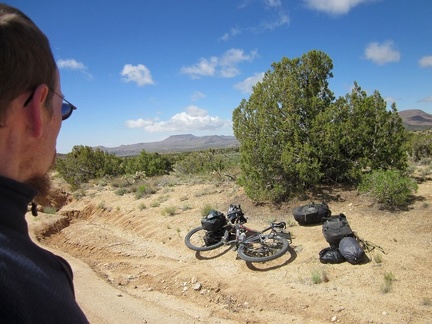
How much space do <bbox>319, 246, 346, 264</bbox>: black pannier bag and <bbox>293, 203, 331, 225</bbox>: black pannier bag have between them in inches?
63.7

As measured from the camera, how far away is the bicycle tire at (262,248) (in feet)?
20.6

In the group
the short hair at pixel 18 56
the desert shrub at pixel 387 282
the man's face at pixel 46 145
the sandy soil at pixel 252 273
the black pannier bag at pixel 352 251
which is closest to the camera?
the short hair at pixel 18 56

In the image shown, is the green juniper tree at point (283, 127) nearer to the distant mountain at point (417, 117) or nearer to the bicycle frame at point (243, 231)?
the bicycle frame at point (243, 231)

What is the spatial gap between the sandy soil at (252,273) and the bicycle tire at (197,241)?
0.66 ft

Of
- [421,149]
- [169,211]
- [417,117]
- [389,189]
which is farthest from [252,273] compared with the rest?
[417,117]

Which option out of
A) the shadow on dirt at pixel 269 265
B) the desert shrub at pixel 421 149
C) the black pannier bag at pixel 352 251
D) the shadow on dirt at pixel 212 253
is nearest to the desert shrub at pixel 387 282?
the black pannier bag at pixel 352 251

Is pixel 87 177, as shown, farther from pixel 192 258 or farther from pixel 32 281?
pixel 32 281

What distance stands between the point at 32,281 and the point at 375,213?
27.5 ft

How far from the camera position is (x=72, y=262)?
7.44 metres

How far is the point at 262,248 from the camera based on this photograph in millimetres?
6555

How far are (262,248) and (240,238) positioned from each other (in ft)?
1.84

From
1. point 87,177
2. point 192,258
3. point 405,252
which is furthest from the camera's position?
point 87,177

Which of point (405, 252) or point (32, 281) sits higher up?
point (32, 281)

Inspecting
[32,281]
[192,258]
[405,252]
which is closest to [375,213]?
[405,252]
